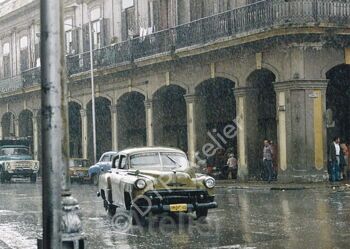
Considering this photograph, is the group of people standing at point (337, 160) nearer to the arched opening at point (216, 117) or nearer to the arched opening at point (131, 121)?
the arched opening at point (216, 117)

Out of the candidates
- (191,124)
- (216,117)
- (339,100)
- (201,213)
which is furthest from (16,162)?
(201,213)

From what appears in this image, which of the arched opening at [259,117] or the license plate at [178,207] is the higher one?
the arched opening at [259,117]

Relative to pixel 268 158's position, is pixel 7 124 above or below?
above

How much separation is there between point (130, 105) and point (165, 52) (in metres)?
7.49

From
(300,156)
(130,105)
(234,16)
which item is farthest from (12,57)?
(300,156)

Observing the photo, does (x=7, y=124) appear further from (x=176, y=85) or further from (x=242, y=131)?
(x=242, y=131)

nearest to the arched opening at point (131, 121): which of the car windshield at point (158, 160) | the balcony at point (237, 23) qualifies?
the balcony at point (237, 23)

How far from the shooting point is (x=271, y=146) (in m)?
26.9

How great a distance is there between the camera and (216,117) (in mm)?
32719

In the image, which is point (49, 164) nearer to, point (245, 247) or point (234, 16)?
point (245, 247)

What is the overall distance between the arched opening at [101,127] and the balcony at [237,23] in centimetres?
592

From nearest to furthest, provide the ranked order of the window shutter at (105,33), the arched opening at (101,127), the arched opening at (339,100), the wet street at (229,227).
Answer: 1. the wet street at (229,227)
2. the arched opening at (339,100)
3. the window shutter at (105,33)
4. the arched opening at (101,127)

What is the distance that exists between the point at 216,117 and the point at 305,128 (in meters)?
7.79

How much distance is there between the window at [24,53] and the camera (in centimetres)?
4794
